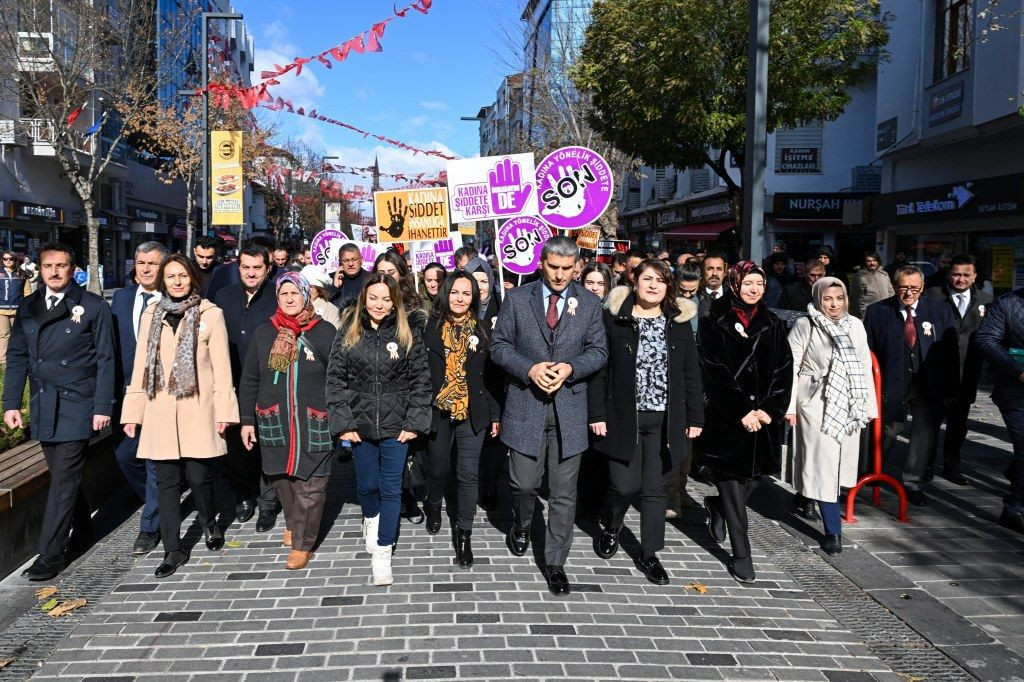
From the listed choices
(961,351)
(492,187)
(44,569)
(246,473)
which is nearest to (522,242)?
(492,187)

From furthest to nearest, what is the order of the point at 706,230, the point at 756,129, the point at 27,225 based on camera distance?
the point at 27,225 → the point at 706,230 → the point at 756,129

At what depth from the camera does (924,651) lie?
4.38 metres

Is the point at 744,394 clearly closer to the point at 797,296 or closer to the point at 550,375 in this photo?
the point at 550,375

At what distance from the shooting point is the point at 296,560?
541cm

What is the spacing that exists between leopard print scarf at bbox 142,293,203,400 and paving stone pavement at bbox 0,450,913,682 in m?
1.12

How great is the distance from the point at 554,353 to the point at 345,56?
6.97m

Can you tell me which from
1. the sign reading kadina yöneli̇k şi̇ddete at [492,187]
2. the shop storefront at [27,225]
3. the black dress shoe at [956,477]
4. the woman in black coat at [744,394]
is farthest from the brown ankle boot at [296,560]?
the shop storefront at [27,225]

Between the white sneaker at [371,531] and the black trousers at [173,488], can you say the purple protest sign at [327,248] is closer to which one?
the black trousers at [173,488]

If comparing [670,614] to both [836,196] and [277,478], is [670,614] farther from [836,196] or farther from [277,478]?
[836,196]

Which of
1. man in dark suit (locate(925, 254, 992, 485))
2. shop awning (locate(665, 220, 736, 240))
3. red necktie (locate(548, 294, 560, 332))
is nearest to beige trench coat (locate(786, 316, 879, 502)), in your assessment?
red necktie (locate(548, 294, 560, 332))

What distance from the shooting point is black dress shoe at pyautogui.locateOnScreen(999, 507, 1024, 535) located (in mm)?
6309

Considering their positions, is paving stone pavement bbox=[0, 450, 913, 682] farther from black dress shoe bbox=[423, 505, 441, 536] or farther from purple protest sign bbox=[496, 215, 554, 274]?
purple protest sign bbox=[496, 215, 554, 274]

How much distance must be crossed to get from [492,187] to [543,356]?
5.98 m

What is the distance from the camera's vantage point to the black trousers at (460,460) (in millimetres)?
5648
